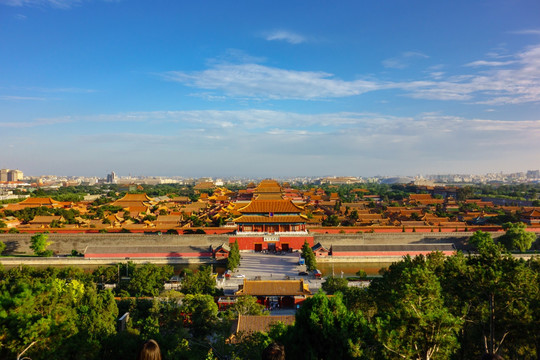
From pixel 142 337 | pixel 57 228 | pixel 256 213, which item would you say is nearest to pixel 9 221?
pixel 57 228

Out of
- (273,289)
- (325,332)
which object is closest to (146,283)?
(273,289)

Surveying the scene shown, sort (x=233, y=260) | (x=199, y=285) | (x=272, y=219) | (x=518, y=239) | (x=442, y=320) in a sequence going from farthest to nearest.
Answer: (x=272, y=219) → (x=518, y=239) → (x=233, y=260) → (x=199, y=285) → (x=442, y=320)

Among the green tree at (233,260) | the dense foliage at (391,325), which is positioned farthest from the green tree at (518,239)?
the dense foliage at (391,325)

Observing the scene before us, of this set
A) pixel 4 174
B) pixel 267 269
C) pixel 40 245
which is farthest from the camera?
pixel 4 174

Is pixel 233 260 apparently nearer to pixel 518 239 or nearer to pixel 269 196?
pixel 518 239

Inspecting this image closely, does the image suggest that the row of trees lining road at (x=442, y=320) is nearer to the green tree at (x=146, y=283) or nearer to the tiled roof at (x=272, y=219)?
the green tree at (x=146, y=283)
